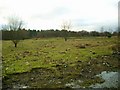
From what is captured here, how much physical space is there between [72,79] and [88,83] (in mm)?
2025

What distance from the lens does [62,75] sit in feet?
72.5

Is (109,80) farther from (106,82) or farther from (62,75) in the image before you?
(62,75)

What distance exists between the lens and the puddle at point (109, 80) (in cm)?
1820

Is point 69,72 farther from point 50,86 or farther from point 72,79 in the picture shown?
point 50,86

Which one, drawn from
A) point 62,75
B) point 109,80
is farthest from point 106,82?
point 62,75

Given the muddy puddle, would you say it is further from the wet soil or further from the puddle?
the wet soil

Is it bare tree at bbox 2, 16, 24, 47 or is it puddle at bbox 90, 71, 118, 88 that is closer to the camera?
puddle at bbox 90, 71, 118, 88

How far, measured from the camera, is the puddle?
717 inches

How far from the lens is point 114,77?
20922mm

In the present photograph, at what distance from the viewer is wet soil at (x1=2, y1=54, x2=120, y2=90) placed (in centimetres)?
1939

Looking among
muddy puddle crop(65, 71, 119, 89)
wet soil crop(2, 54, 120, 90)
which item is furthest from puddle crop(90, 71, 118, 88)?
wet soil crop(2, 54, 120, 90)

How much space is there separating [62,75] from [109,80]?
4.64 m

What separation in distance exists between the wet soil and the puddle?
55 cm

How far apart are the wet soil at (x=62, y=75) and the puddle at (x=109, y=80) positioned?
55 cm
